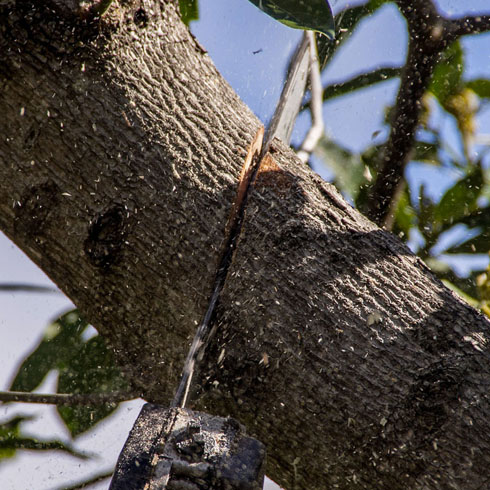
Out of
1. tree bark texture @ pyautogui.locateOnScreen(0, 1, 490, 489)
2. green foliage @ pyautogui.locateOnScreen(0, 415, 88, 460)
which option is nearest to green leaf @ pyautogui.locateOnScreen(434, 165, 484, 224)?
tree bark texture @ pyautogui.locateOnScreen(0, 1, 490, 489)

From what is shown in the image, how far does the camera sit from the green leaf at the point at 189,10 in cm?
137

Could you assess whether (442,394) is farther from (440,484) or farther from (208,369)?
(208,369)

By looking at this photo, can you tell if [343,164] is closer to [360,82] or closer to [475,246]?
[360,82]

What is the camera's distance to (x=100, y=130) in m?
0.83

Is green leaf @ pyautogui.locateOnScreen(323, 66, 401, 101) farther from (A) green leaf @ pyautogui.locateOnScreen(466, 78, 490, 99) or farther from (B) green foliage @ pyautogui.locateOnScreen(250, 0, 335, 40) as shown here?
(B) green foliage @ pyautogui.locateOnScreen(250, 0, 335, 40)

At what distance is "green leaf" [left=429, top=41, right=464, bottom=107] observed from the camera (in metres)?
1.68

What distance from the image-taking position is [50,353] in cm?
158

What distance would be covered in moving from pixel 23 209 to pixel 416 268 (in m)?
0.64

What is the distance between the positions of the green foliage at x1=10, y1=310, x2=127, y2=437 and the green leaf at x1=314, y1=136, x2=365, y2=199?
3.03 feet

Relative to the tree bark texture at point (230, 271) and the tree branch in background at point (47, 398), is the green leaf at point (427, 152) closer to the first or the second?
the tree bark texture at point (230, 271)

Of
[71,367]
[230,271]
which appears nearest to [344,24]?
[230,271]

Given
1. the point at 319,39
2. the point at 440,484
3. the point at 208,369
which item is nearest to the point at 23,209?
the point at 208,369

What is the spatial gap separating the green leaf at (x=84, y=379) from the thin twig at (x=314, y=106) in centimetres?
84

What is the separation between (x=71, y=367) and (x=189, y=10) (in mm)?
1052
